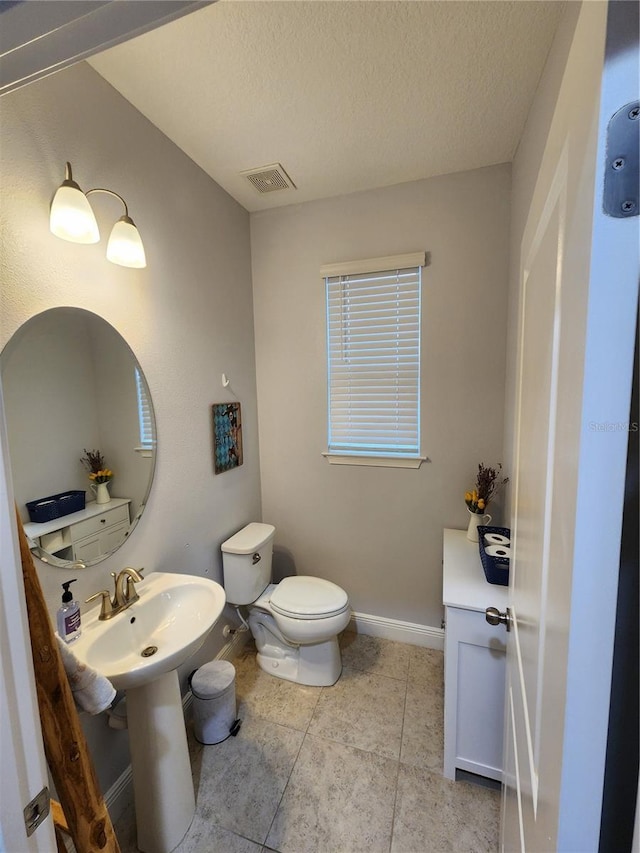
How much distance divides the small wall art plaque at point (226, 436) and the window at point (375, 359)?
22.3 inches

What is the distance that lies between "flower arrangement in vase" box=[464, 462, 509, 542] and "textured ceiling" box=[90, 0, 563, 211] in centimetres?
155

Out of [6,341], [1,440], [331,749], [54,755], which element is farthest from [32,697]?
[331,749]

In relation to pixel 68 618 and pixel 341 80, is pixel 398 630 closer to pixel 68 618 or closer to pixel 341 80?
pixel 68 618

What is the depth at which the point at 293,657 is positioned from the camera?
6.05 ft

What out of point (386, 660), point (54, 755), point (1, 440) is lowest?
point (386, 660)

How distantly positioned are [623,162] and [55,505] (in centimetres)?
143

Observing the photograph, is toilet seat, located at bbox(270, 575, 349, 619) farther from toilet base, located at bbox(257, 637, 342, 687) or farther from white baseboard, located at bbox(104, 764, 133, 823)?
white baseboard, located at bbox(104, 764, 133, 823)

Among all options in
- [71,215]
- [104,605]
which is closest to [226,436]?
[104,605]

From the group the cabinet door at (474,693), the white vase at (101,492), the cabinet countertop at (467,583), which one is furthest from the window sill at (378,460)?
the white vase at (101,492)

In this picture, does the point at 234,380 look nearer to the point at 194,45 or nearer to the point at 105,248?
the point at 105,248

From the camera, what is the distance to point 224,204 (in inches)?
72.7

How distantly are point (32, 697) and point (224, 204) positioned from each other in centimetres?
212

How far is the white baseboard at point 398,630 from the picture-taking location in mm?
2012

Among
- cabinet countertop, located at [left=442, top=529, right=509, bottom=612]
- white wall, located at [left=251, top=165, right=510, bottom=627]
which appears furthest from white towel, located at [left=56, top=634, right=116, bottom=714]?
white wall, located at [left=251, top=165, right=510, bottom=627]
